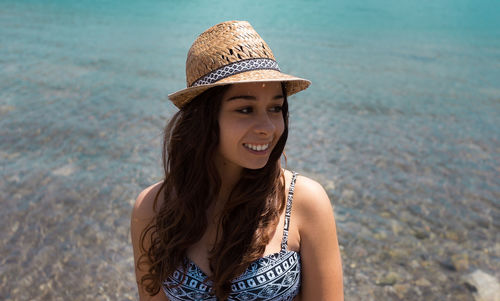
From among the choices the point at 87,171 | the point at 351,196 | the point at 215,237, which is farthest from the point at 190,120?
the point at 87,171

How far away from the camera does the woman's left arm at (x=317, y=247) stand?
225 centimetres

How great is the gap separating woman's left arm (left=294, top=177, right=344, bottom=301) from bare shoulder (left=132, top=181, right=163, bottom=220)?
2.63ft

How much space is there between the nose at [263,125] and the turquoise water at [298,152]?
310cm

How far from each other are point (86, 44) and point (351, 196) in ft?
45.0

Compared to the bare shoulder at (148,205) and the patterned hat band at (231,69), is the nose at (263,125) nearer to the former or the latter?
the patterned hat band at (231,69)

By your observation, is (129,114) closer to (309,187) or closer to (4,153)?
(4,153)

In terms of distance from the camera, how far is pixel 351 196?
6.34 meters

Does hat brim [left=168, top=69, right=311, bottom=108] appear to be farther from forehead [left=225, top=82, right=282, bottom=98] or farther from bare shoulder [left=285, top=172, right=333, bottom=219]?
bare shoulder [left=285, top=172, right=333, bottom=219]

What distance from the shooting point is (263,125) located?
6.81ft

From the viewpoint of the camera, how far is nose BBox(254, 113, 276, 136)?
6.79 ft

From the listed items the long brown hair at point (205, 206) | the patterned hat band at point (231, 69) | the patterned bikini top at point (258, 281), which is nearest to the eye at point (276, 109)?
the long brown hair at point (205, 206)

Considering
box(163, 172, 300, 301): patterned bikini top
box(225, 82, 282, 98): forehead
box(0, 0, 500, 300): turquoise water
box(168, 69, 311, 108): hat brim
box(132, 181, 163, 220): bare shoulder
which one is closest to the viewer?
box(168, 69, 311, 108): hat brim

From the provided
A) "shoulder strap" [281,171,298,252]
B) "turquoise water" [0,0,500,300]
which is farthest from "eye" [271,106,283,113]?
"turquoise water" [0,0,500,300]

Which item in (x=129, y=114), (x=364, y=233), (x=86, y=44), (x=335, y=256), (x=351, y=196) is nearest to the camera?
(x=335, y=256)
